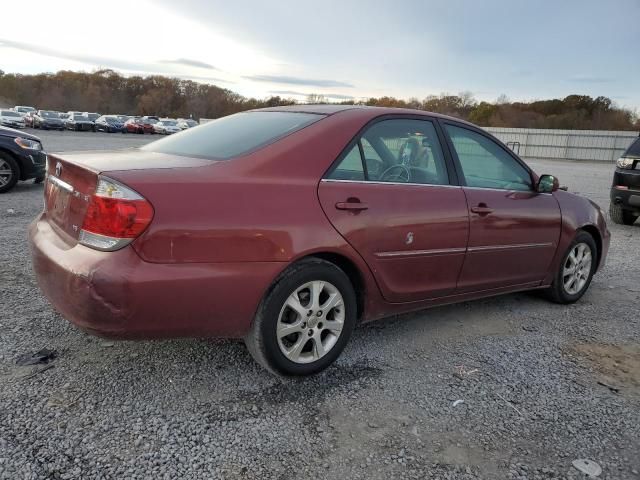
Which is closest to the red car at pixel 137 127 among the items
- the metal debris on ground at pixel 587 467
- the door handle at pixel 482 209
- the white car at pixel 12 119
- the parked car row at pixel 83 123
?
the parked car row at pixel 83 123

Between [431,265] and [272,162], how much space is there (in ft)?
4.34

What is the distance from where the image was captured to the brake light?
2.48 metres

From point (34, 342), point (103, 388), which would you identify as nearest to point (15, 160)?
point (34, 342)

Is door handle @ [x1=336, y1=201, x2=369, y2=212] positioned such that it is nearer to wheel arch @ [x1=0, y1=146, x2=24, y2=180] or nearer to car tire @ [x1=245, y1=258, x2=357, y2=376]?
car tire @ [x1=245, y1=258, x2=357, y2=376]

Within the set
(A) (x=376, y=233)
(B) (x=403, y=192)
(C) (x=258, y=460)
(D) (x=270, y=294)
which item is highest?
(B) (x=403, y=192)

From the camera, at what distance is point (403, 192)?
3381 mm

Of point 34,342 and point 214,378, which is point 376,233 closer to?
point 214,378

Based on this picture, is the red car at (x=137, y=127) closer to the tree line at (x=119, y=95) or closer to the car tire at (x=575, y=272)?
the tree line at (x=119, y=95)

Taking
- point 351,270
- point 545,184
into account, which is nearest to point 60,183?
point 351,270

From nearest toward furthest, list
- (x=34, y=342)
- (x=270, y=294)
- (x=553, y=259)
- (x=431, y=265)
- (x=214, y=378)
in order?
(x=270, y=294) < (x=214, y=378) < (x=34, y=342) < (x=431, y=265) < (x=553, y=259)

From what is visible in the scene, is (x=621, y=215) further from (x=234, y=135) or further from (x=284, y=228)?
(x=284, y=228)

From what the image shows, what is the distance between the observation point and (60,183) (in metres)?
3.01

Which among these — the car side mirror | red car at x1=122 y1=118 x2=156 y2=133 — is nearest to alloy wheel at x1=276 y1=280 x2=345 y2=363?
the car side mirror

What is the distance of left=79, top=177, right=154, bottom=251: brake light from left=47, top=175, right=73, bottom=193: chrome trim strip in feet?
1.36
